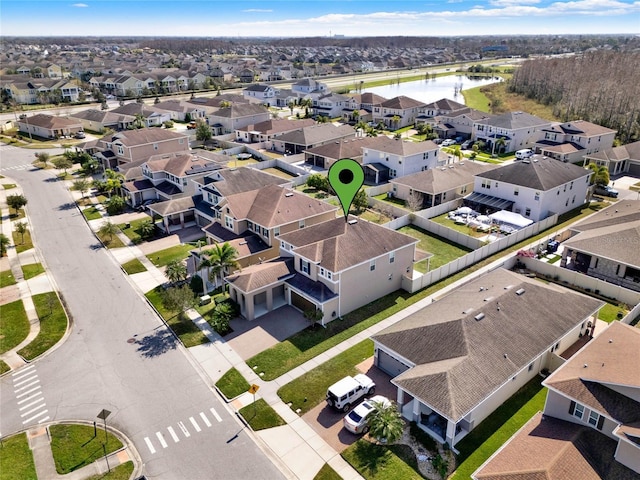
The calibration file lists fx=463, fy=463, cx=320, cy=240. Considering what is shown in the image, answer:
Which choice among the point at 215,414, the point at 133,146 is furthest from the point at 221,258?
the point at 133,146

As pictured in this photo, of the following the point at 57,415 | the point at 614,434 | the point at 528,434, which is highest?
the point at 614,434

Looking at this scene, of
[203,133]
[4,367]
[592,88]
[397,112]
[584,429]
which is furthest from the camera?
[592,88]

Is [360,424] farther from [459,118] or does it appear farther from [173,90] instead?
[173,90]

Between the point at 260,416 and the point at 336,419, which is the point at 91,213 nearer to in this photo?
the point at 260,416

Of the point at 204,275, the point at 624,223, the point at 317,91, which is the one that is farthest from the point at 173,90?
the point at 624,223

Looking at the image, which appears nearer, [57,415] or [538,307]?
[57,415]

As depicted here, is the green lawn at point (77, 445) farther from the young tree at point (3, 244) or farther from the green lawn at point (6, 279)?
the young tree at point (3, 244)
